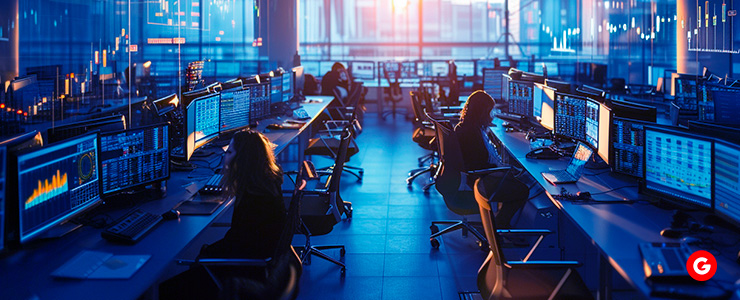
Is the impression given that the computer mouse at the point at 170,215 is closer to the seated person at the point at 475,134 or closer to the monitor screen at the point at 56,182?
the monitor screen at the point at 56,182

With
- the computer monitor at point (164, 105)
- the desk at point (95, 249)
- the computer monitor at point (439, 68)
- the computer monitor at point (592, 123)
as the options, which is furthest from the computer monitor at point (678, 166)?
the computer monitor at point (439, 68)

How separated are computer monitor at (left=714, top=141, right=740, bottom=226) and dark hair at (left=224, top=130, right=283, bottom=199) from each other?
2.02 meters

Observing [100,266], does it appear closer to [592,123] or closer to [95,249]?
[95,249]

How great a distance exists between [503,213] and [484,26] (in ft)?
51.4

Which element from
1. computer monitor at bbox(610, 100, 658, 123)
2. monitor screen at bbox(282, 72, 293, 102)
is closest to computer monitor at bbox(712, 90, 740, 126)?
computer monitor at bbox(610, 100, 658, 123)

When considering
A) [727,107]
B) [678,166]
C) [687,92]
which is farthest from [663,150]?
[687,92]

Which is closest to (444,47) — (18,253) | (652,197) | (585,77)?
(585,77)

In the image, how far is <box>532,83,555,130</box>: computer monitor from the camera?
5711mm

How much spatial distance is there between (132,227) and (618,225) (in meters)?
2.26

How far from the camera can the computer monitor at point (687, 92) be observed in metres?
6.58

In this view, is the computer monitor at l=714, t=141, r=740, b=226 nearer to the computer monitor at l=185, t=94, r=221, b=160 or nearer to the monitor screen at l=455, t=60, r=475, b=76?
the computer monitor at l=185, t=94, r=221, b=160

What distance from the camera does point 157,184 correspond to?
12.7 ft

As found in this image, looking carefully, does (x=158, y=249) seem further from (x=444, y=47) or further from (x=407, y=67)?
(x=444, y=47)

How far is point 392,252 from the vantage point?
5102 millimetres
